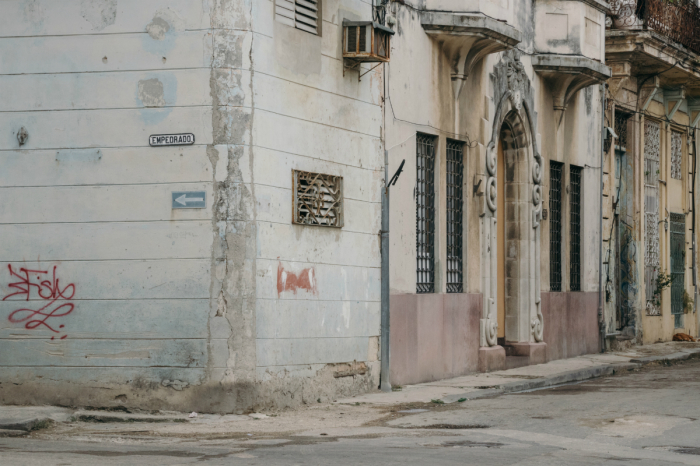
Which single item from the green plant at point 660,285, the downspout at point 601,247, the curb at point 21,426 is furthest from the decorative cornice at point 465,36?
the green plant at point 660,285

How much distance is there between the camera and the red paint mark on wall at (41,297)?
1136 centimetres

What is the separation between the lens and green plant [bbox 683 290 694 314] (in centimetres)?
2511

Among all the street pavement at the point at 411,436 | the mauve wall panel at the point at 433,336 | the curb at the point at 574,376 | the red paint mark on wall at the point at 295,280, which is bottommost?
the street pavement at the point at 411,436

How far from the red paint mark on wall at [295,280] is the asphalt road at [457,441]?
1785 mm

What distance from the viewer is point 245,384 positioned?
11070 mm

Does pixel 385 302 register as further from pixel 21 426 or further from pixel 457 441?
pixel 21 426

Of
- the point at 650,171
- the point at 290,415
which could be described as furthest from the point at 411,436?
the point at 650,171

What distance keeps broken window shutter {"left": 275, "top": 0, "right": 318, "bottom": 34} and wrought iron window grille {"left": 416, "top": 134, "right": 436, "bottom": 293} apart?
296cm

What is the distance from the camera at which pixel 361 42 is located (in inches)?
506

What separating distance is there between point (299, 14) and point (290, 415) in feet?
14.6

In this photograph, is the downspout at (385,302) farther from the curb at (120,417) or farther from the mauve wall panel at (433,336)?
the curb at (120,417)

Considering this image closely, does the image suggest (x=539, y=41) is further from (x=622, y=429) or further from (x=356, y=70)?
(x=622, y=429)

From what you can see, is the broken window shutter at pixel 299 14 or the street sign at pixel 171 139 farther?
the broken window shutter at pixel 299 14

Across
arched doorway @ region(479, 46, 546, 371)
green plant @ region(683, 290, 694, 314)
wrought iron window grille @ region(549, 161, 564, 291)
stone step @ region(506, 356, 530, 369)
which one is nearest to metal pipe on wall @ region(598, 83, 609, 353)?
wrought iron window grille @ region(549, 161, 564, 291)
